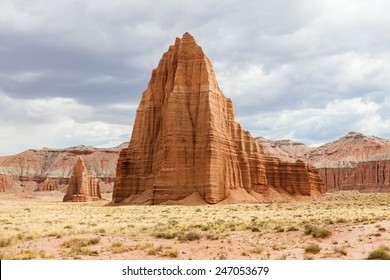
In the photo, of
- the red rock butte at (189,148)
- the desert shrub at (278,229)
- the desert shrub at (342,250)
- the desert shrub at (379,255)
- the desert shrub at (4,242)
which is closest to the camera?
the desert shrub at (379,255)

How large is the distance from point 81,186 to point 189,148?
7314 cm

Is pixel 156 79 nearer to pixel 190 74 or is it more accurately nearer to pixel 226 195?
pixel 190 74

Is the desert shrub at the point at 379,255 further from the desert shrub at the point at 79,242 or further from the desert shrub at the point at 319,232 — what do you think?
the desert shrub at the point at 79,242

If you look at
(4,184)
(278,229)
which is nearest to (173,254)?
(278,229)

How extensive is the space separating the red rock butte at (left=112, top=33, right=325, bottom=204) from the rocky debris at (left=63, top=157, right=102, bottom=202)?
184 ft

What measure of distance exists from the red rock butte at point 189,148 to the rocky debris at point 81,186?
56.2 meters

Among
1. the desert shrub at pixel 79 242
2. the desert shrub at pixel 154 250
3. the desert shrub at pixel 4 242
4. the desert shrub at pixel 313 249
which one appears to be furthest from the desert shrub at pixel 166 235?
the desert shrub at pixel 4 242

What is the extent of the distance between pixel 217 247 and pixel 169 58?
6879 cm

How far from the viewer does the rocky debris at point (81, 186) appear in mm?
135250

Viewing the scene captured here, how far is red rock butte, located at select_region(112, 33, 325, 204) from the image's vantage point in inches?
2795

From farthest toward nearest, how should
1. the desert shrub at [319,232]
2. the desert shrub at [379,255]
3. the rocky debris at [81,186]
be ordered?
the rocky debris at [81,186] → the desert shrub at [319,232] → the desert shrub at [379,255]

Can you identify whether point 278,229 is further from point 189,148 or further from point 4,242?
point 189,148

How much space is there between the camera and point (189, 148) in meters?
74.0
